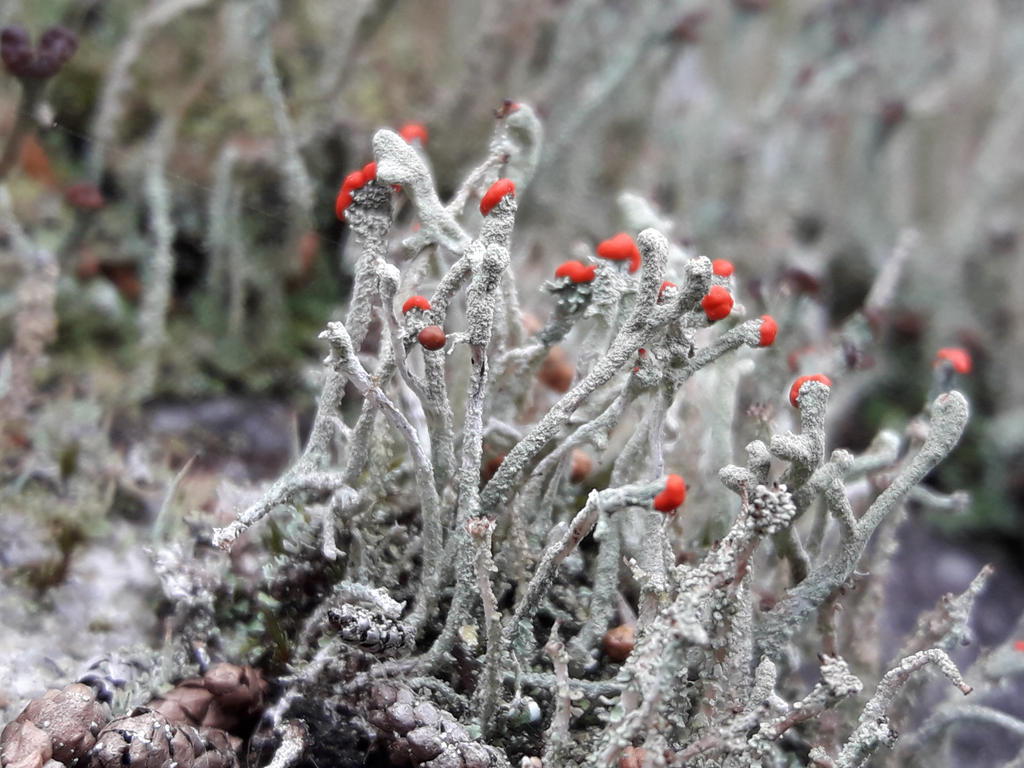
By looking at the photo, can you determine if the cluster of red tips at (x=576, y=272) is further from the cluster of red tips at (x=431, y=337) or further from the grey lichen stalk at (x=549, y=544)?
the cluster of red tips at (x=431, y=337)

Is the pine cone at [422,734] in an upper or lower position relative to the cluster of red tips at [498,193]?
lower

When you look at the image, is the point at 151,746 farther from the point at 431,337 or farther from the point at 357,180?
the point at 357,180

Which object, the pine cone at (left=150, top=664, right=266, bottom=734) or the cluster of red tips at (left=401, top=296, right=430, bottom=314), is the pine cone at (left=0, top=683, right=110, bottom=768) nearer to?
the pine cone at (left=150, top=664, right=266, bottom=734)

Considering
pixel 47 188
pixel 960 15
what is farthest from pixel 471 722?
pixel 960 15

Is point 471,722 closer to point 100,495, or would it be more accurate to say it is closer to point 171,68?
point 100,495

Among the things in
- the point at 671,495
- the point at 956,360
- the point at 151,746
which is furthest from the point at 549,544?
the point at 956,360

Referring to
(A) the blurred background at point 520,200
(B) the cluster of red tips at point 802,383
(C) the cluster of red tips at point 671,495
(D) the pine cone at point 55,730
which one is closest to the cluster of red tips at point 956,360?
(A) the blurred background at point 520,200
